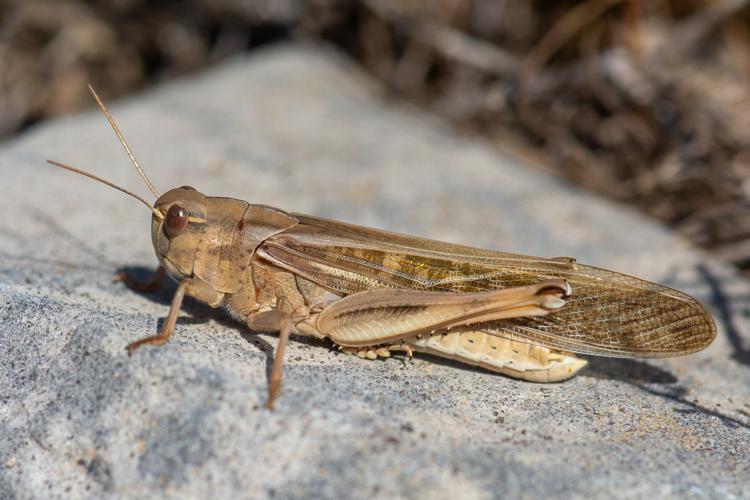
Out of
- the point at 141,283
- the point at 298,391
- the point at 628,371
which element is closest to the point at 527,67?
the point at 628,371

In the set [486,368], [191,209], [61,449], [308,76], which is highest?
[308,76]

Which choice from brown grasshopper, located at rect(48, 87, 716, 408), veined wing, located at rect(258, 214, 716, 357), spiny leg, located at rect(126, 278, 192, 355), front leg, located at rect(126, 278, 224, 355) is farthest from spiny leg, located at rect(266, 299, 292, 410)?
spiny leg, located at rect(126, 278, 192, 355)

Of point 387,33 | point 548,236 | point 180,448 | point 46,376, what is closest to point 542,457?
point 180,448

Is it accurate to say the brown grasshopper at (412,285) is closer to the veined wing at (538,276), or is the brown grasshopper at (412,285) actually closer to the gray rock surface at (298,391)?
the veined wing at (538,276)

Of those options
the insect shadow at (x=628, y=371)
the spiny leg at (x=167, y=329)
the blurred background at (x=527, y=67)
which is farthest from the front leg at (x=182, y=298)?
the blurred background at (x=527, y=67)

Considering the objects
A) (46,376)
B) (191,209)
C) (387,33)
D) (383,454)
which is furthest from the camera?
(387,33)

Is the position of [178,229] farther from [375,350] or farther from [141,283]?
[375,350]

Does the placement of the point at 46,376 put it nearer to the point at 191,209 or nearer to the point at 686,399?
the point at 191,209
